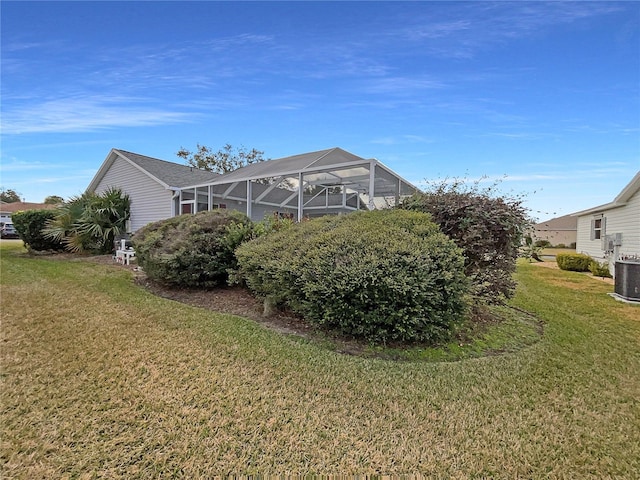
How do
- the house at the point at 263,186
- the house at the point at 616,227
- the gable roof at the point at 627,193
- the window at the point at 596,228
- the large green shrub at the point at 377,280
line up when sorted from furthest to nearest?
the window at the point at 596,228 → the house at the point at 616,227 → the gable roof at the point at 627,193 → the house at the point at 263,186 → the large green shrub at the point at 377,280

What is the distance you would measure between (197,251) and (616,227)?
1649 cm

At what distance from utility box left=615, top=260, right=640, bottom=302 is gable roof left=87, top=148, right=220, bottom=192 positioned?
49.4ft

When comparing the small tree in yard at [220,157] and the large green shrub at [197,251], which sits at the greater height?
the small tree in yard at [220,157]

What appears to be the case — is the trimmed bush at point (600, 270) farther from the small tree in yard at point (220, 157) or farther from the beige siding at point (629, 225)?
the small tree in yard at point (220, 157)

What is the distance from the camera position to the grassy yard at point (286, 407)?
2113 millimetres

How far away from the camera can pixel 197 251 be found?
6867mm

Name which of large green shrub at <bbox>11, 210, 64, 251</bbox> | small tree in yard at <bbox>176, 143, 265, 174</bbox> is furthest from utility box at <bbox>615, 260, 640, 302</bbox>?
small tree in yard at <bbox>176, 143, 265, 174</bbox>

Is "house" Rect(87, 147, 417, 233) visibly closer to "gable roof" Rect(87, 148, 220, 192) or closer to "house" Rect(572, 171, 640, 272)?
"gable roof" Rect(87, 148, 220, 192)

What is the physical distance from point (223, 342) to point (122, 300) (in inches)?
128

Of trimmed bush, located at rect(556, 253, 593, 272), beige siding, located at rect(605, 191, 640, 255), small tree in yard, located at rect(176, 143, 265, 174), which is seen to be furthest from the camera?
small tree in yard, located at rect(176, 143, 265, 174)

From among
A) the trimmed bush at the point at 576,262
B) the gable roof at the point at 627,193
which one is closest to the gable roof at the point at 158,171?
the gable roof at the point at 627,193

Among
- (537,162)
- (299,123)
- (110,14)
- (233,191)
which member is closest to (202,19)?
(110,14)

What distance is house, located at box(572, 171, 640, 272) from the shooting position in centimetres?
1198

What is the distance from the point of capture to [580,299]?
317 inches
